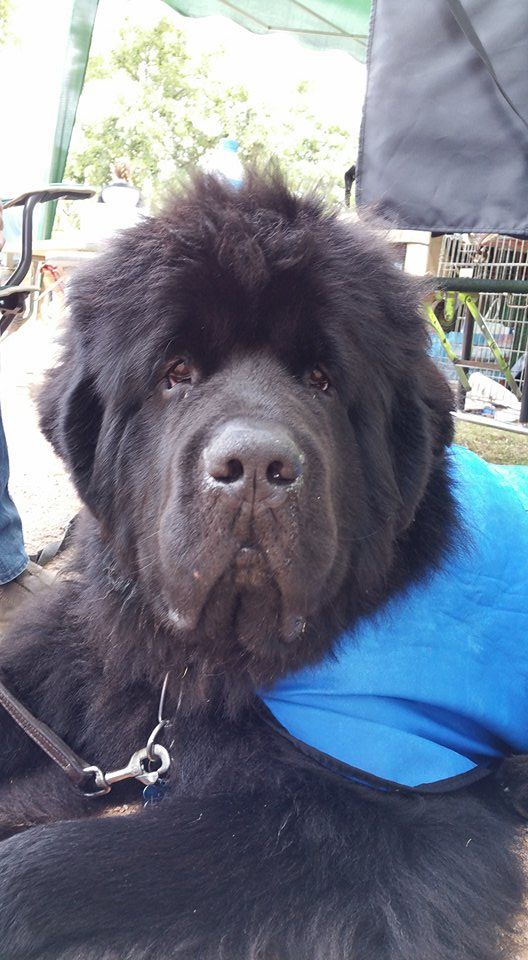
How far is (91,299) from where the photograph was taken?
5.77ft

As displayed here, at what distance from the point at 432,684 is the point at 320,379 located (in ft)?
2.27

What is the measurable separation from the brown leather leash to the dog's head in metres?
0.24

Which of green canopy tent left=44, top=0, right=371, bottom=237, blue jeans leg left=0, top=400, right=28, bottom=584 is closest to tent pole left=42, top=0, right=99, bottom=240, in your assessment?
green canopy tent left=44, top=0, right=371, bottom=237


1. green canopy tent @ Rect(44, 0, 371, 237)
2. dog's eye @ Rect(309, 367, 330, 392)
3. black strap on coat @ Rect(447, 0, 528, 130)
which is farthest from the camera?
green canopy tent @ Rect(44, 0, 371, 237)

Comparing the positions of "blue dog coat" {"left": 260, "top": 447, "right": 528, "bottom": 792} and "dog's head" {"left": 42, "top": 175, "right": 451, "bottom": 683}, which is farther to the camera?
"blue dog coat" {"left": 260, "top": 447, "right": 528, "bottom": 792}

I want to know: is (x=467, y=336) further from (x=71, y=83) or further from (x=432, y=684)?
(x=432, y=684)

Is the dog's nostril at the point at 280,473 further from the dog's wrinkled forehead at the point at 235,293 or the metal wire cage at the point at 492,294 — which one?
the metal wire cage at the point at 492,294

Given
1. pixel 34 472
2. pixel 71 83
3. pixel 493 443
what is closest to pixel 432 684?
pixel 34 472

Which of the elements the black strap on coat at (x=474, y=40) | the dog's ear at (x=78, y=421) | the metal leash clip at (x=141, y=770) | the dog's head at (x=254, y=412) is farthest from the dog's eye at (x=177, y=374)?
the black strap on coat at (x=474, y=40)

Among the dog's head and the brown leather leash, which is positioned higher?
the dog's head

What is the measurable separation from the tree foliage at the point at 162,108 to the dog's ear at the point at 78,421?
2260 cm

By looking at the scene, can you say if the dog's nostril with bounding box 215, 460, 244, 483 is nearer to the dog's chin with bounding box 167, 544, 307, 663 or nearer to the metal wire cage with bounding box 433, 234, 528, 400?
the dog's chin with bounding box 167, 544, 307, 663

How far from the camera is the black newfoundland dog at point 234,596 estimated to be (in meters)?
1.28

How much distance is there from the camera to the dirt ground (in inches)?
140
